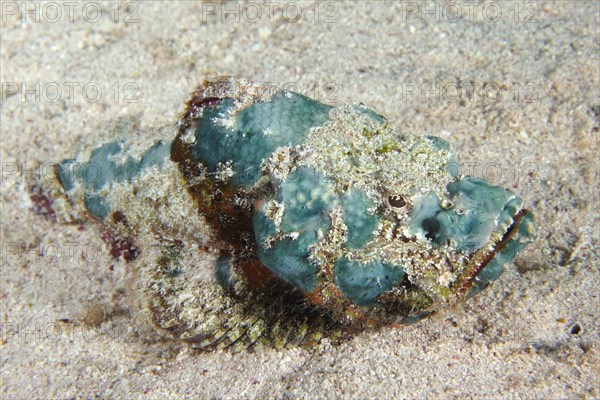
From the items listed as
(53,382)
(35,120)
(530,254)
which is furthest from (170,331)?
(35,120)

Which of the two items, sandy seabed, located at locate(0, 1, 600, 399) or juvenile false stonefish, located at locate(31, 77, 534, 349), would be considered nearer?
juvenile false stonefish, located at locate(31, 77, 534, 349)

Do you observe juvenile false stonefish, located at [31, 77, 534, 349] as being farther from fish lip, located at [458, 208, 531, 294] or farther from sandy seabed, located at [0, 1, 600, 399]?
sandy seabed, located at [0, 1, 600, 399]

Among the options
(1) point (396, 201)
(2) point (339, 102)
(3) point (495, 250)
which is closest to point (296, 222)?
(1) point (396, 201)

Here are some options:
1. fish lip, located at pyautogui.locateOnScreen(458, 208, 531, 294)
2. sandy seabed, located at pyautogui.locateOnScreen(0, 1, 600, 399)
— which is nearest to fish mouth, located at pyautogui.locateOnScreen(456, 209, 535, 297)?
fish lip, located at pyautogui.locateOnScreen(458, 208, 531, 294)

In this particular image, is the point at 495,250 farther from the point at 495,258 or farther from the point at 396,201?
the point at 396,201

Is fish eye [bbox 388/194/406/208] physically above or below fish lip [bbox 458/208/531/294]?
above

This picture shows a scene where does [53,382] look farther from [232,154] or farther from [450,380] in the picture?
[450,380]

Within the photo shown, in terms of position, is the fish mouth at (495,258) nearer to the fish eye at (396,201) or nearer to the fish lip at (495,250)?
the fish lip at (495,250)
